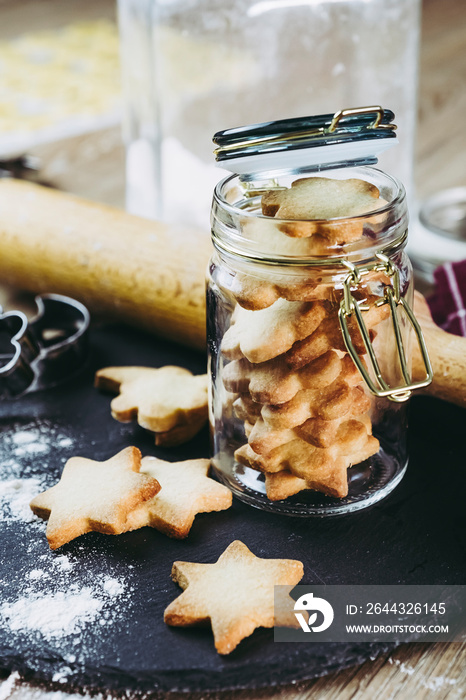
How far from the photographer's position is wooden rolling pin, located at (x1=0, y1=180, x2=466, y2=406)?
2.94ft

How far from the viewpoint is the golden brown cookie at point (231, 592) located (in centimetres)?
54

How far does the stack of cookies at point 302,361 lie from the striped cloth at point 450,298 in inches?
9.8

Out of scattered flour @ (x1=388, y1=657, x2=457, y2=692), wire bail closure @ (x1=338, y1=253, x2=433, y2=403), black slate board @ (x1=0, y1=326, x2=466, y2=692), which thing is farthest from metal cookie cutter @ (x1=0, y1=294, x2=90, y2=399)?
scattered flour @ (x1=388, y1=657, x2=457, y2=692)

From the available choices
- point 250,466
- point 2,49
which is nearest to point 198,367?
point 250,466

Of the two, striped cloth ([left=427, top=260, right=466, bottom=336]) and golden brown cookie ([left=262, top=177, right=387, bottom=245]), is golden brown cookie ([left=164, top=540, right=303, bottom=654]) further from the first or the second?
striped cloth ([left=427, top=260, right=466, bottom=336])

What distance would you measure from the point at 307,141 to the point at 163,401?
321mm

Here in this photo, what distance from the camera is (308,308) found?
596 mm

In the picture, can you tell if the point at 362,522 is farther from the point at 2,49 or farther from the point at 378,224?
the point at 2,49

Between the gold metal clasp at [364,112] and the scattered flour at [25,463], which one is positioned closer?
the gold metal clasp at [364,112]

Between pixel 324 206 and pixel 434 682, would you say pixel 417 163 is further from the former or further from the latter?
pixel 434 682

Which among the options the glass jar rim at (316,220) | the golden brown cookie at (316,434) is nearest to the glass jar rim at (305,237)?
the glass jar rim at (316,220)

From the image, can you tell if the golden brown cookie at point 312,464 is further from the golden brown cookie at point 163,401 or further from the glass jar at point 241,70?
the glass jar at point 241,70

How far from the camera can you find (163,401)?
769mm

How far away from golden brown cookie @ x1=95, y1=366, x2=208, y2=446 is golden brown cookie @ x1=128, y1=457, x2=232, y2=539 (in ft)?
0.21
